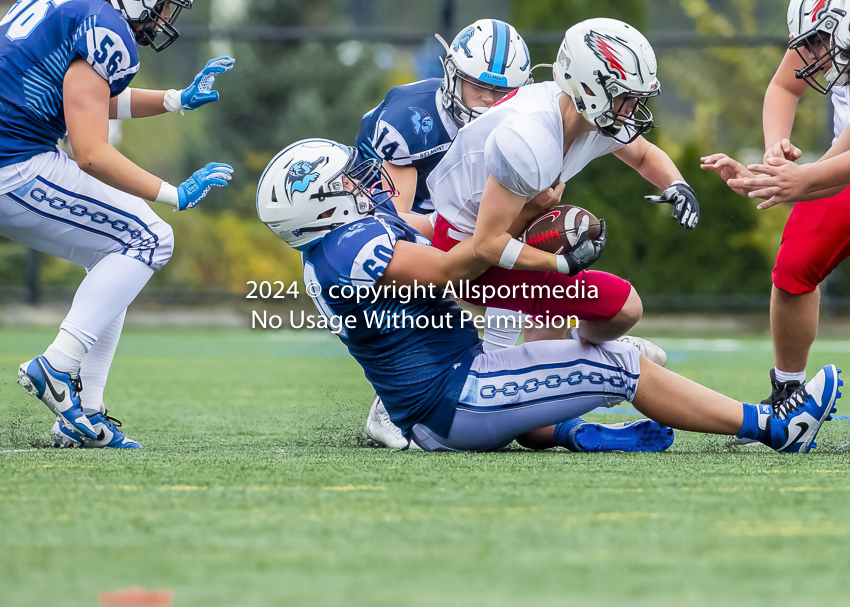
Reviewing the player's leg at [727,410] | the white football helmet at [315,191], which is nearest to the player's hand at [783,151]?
the player's leg at [727,410]

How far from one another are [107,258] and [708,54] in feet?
36.7

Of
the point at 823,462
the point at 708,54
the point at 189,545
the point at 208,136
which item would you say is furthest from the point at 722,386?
the point at 708,54

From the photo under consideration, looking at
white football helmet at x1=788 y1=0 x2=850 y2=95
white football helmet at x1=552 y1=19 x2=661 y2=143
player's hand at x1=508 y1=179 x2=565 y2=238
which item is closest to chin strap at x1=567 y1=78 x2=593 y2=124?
white football helmet at x1=552 y1=19 x2=661 y2=143

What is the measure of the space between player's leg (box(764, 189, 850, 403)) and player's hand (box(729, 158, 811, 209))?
0.31 metres

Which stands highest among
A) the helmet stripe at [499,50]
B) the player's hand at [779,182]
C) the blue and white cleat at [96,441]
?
the helmet stripe at [499,50]

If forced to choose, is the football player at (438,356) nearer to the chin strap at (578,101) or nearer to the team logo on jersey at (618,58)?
the chin strap at (578,101)

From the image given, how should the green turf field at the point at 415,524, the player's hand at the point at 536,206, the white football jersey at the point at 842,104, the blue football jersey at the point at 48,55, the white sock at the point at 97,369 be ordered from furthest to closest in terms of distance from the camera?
the white football jersey at the point at 842,104
the white sock at the point at 97,369
the blue football jersey at the point at 48,55
the player's hand at the point at 536,206
the green turf field at the point at 415,524

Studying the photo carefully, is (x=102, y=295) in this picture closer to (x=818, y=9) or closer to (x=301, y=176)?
(x=301, y=176)

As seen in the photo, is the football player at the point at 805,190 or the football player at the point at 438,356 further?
the football player at the point at 805,190

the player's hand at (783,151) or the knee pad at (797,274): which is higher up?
the player's hand at (783,151)

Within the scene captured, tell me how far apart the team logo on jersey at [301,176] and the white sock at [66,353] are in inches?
37.5

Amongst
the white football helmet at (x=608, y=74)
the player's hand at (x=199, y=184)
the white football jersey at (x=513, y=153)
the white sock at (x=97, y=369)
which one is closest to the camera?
the white football jersey at (x=513, y=153)

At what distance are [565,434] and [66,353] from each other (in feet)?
5.60

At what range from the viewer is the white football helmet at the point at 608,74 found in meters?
3.17
